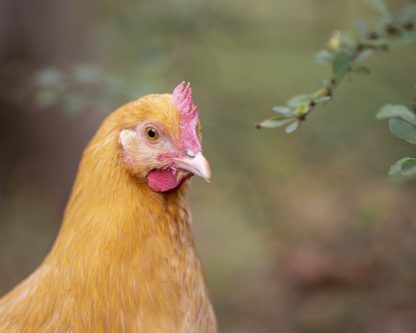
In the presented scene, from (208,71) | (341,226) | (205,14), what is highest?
(208,71)

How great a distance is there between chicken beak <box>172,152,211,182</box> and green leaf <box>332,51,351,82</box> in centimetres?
53

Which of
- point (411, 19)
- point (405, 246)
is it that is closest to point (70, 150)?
point (405, 246)

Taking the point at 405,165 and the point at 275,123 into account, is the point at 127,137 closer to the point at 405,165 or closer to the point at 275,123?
the point at 275,123

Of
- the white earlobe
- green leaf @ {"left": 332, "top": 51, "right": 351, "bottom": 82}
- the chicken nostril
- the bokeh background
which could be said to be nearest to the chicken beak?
the chicken nostril

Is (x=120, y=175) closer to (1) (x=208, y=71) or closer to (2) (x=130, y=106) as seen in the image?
(2) (x=130, y=106)

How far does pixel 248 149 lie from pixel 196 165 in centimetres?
250

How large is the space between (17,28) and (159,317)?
418 centimetres

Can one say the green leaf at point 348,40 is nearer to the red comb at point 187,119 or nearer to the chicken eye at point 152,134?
the red comb at point 187,119

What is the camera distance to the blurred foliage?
236cm

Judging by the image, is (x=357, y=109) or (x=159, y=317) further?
(x=357, y=109)

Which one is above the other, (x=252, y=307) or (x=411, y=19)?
(x=252, y=307)

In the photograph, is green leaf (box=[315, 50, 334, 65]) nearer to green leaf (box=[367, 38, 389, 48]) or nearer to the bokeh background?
green leaf (box=[367, 38, 389, 48])

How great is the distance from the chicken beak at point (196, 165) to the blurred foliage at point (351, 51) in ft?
0.75

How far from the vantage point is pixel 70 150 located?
668 cm
